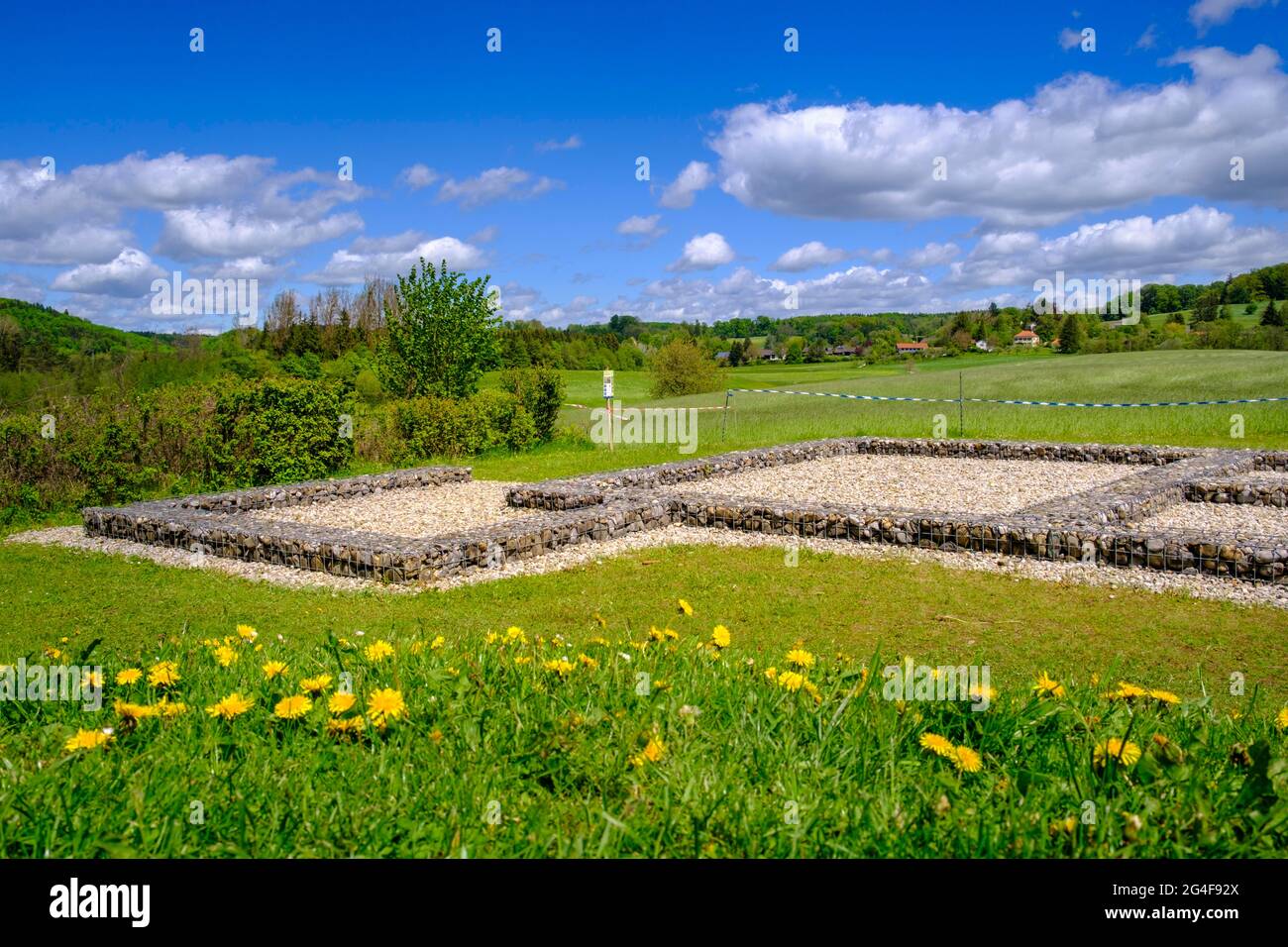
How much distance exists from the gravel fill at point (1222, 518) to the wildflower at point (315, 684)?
941 centimetres

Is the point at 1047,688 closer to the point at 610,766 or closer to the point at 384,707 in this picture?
the point at 610,766

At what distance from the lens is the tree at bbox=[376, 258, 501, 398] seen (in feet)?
79.5

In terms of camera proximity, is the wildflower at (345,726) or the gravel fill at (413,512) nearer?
the wildflower at (345,726)

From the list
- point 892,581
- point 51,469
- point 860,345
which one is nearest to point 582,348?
point 860,345

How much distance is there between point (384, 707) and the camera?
8.95 feet

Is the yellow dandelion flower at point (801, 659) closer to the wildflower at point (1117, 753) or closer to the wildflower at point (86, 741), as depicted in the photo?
the wildflower at point (1117, 753)


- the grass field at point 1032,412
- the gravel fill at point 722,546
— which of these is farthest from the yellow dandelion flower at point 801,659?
the grass field at point 1032,412

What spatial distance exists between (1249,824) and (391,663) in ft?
8.48

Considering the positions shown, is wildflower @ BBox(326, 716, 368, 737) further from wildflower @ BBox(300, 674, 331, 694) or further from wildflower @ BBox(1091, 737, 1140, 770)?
wildflower @ BBox(1091, 737, 1140, 770)

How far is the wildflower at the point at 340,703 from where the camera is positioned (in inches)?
107

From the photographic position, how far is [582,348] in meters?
64.8

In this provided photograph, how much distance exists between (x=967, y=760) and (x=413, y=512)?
1048 cm

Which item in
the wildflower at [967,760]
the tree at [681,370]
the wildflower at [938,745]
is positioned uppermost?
the tree at [681,370]

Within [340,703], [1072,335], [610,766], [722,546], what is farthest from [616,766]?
[1072,335]
